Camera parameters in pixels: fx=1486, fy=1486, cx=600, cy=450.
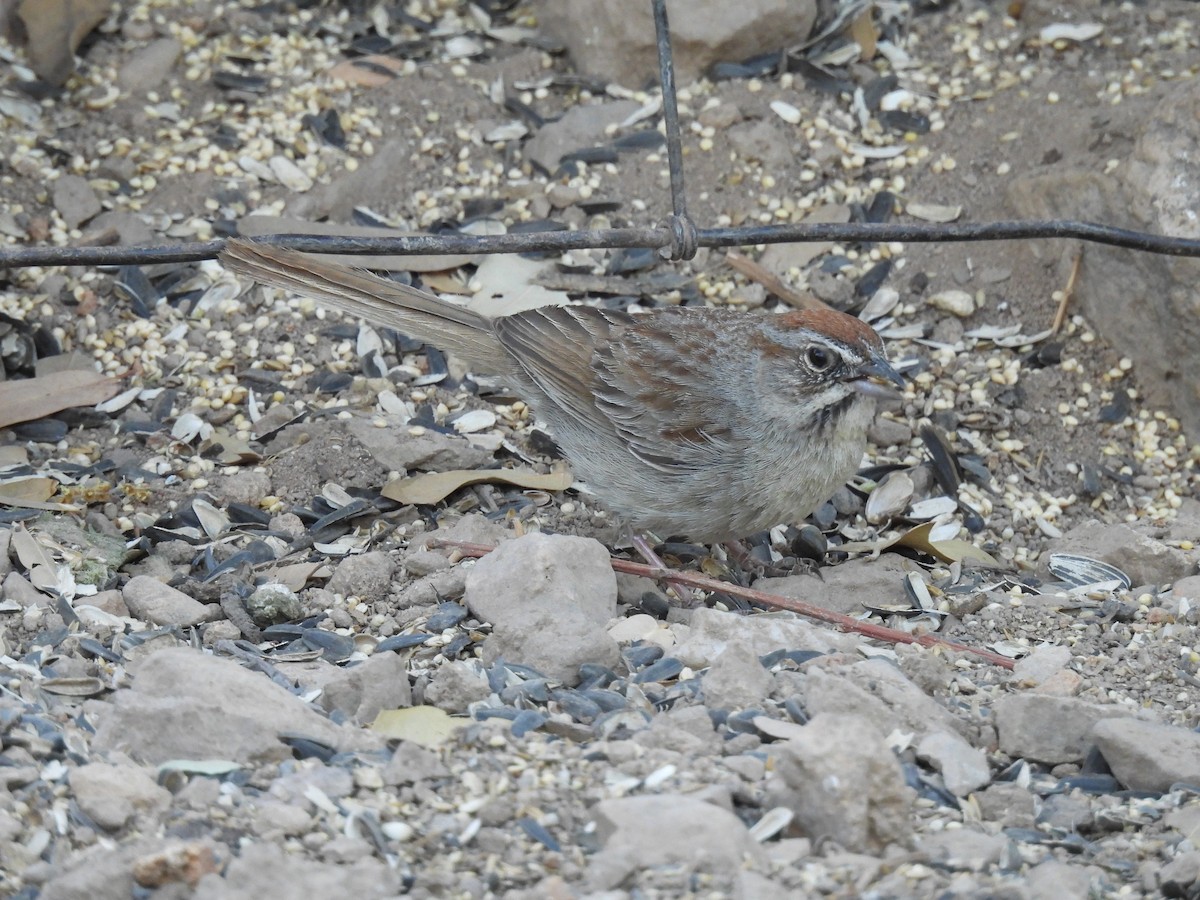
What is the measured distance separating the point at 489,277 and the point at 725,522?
1862 millimetres

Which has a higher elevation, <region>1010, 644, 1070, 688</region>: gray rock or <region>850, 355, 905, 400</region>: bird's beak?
<region>850, 355, 905, 400</region>: bird's beak

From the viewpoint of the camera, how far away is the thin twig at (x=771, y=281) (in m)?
6.22

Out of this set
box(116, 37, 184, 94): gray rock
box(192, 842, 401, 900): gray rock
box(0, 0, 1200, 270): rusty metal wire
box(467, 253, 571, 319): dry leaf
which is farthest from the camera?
box(116, 37, 184, 94): gray rock

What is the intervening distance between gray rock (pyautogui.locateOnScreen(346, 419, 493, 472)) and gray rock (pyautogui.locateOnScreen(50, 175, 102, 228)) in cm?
172

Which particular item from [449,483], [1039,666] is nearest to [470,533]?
[449,483]

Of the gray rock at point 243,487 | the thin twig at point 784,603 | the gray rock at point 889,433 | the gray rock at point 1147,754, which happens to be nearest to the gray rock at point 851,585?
the thin twig at point 784,603

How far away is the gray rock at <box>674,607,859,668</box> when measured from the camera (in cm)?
402

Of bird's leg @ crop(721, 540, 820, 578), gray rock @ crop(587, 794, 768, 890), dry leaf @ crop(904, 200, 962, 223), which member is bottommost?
bird's leg @ crop(721, 540, 820, 578)

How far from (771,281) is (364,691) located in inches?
126

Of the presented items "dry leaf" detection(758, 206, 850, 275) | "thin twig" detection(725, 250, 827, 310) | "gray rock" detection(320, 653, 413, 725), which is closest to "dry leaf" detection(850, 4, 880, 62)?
"dry leaf" detection(758, 206, 850, 275)

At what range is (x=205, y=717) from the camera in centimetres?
325

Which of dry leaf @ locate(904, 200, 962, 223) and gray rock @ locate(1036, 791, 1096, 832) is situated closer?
gray rock @ locate(1036, 791, 1096, 832)

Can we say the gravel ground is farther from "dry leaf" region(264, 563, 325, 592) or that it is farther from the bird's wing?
the bird's wing

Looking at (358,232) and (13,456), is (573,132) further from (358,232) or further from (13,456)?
(13,456)
